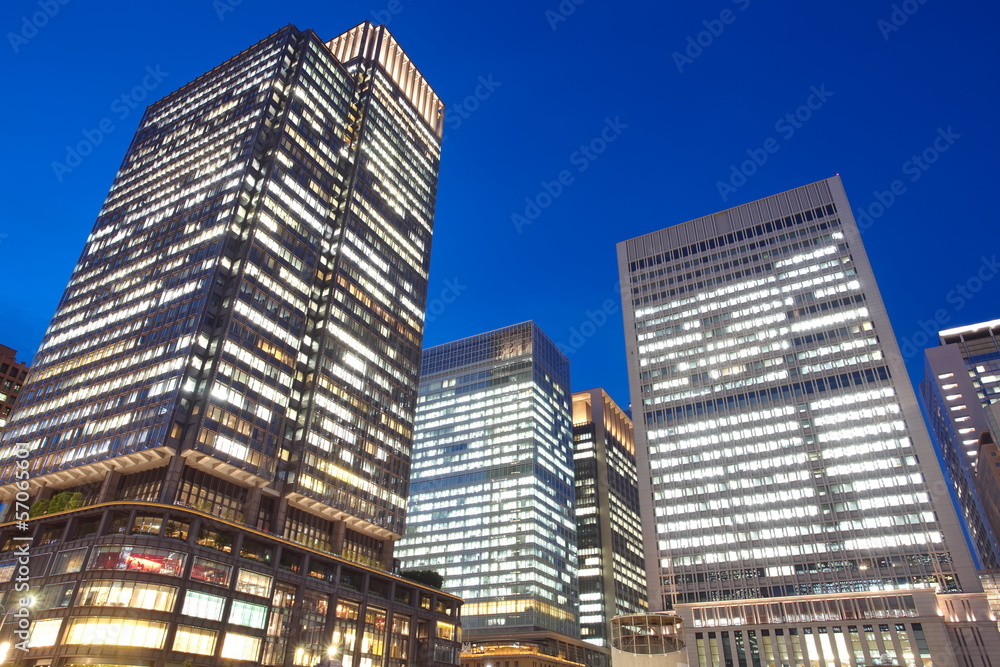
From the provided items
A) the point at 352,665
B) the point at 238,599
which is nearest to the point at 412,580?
the point at 352,665

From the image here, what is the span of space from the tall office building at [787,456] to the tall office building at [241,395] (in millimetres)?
50367

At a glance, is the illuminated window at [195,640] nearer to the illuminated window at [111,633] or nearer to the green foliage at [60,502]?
the illuminated window at [111,633]

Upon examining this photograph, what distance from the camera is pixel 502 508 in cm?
17575

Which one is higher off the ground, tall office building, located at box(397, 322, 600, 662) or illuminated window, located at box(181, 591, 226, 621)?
tall office building, located at box(397, 322, 600, 662)

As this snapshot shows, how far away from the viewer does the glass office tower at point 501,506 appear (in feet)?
547

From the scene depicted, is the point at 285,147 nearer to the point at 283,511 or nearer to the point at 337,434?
the point at 337,434

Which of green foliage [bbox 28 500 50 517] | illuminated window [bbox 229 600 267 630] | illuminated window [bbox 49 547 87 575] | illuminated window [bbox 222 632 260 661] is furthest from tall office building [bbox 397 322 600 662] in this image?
illuminated window [bbox 49 547 87 575]

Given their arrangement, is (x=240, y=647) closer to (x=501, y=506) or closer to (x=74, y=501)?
(x=74, y=501)

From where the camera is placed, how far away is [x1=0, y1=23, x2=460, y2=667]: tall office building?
80875 millimetres

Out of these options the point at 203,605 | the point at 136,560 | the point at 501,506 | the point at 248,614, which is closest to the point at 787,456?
the point at 501,506

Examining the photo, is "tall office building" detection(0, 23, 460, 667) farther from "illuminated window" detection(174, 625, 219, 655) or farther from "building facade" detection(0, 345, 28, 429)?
"building facade" detection(0, 345, 28, 429)

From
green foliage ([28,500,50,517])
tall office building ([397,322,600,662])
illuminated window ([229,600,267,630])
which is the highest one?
tall office building ([397,322,600,662])

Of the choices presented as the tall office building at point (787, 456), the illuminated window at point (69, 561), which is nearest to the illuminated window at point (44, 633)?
the illuminated window at point (69, 561)

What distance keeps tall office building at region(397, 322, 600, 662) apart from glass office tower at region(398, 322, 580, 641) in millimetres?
270
